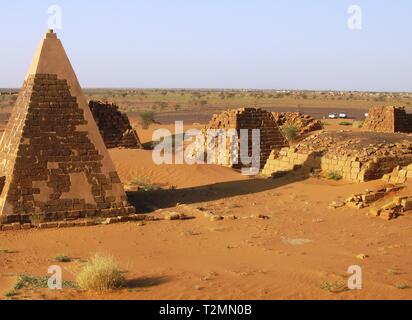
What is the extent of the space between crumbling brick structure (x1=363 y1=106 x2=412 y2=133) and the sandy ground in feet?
39.3

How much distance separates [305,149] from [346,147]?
1.54m

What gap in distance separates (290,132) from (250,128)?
5.45m

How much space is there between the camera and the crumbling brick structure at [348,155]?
1570 centimetres

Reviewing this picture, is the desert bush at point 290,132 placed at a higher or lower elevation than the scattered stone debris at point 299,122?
lower

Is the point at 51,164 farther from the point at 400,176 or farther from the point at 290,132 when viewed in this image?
the point at 290,132

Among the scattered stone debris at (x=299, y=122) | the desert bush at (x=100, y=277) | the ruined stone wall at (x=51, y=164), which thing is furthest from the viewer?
the scattered stone debris at (x=299, y=122)

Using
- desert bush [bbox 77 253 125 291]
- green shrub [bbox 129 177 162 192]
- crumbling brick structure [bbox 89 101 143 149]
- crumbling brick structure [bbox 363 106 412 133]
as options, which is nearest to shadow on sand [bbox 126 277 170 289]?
desert bush [bbox 77 253 125 291]

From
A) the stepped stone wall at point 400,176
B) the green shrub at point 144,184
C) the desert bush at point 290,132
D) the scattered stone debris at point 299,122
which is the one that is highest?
the scattered stone debris at point 299,122

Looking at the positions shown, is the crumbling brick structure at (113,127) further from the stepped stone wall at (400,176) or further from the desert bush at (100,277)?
the desert bush at (100,277)

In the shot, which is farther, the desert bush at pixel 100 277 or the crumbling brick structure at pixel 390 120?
the crumbling brick structure at pixel 390 120

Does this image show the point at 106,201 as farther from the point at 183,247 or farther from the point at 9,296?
the point at 9,296

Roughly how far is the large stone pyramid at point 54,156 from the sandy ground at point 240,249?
2.21ft

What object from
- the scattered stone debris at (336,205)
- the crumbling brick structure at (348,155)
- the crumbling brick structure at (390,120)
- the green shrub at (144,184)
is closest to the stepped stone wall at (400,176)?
the crumbling brick structure at (348,155)
